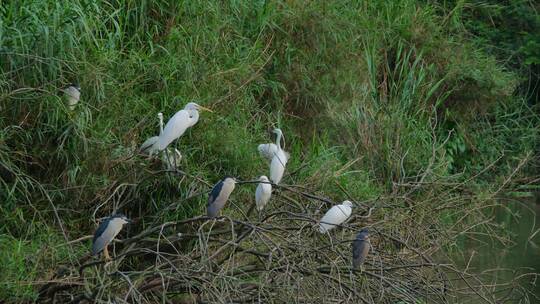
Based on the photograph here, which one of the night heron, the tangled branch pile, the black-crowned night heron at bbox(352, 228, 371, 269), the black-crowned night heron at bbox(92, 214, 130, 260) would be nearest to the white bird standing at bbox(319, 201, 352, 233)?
the tangled branch pile

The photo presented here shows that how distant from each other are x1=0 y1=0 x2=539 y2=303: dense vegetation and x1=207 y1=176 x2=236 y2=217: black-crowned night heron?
0.13 metres

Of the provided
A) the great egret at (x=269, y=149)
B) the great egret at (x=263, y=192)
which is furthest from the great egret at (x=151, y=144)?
the great egret at (x=269, y=149)

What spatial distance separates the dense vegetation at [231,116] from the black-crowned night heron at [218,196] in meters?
0.13

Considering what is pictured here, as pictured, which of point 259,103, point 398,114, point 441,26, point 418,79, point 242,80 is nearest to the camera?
point 242,80

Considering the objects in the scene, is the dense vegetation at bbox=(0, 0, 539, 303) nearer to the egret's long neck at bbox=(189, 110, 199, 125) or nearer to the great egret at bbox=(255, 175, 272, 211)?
the great egret at bbox=(255, 175, 272, 211)

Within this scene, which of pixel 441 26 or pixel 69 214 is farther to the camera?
pixel 441 26

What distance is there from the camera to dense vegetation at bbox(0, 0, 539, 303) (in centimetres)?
646

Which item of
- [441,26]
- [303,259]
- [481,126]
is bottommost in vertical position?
[481,126]

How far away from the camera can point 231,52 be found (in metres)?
8.34

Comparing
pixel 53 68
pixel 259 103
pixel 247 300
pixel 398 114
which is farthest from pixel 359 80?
pixel 247 300

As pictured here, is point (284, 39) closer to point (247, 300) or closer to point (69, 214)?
point (69, 214)

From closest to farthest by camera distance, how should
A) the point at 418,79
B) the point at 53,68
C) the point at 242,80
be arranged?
the point at 53,68
the point at 242,80
the point at 418,79

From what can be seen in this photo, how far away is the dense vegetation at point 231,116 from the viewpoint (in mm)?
6457

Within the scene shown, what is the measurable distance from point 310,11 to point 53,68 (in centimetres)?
333
